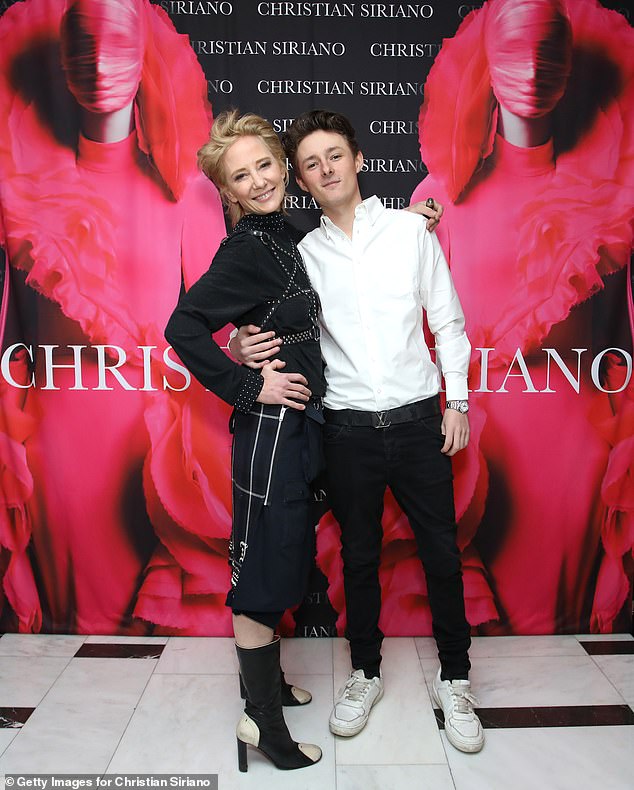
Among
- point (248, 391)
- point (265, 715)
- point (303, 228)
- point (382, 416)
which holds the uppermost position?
point (303, 228)

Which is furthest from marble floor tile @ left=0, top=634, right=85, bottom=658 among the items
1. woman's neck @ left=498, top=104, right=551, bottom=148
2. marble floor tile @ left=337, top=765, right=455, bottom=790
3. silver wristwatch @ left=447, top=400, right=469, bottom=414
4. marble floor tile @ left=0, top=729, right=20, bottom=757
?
woman's neck @ left=498, top=104, right=551, bottom=148

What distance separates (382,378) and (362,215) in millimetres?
487

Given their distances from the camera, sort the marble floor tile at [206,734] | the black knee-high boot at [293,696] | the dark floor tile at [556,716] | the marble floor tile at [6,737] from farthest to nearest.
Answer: the black knee-high boot at [293,696] → the dark floor tile at [556,716] → the marble floor tile at [6,737] → the marble floor tile at [206,734]

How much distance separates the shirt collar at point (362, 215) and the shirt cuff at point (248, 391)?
1.84ft

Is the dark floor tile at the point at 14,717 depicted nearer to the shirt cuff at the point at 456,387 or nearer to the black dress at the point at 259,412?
the black dress at the point at 259,412

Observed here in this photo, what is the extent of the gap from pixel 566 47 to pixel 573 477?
1507 mm

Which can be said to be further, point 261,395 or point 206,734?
point 206,734

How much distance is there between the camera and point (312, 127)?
2.06 meters

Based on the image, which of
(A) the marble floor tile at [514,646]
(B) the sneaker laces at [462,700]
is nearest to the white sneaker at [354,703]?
(B) the sneaker laces at [462,700]

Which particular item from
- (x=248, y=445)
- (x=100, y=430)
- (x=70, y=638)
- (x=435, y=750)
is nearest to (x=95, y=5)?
(x=100, y=430)

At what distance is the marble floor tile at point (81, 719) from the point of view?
1960 millimetres

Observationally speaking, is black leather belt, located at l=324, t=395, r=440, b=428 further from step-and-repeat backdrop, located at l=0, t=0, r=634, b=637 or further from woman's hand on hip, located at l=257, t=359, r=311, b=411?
step-and-repeat backdrop, located at l=0, t=0, r=634, b=637

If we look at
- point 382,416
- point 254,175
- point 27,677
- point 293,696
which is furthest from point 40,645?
point 254,175

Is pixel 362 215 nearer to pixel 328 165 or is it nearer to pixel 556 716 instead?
pixel 328 165
